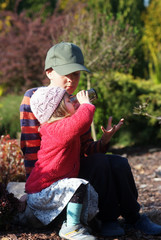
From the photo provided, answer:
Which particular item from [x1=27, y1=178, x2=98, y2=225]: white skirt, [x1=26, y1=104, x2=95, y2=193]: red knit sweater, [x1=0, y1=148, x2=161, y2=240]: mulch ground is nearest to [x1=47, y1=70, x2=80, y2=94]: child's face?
[x1=26, y1=104, x2=95, y2=193]: red knit sweater

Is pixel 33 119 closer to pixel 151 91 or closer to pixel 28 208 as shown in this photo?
pixel 28 208

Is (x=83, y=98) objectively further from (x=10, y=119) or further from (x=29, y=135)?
(x=10, y=119)

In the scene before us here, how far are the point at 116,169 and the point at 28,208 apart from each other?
2.04 ft

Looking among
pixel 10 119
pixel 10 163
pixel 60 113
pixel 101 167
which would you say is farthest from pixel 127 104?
pixel 60 113

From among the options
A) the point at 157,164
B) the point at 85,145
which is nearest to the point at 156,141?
the point at 157,164

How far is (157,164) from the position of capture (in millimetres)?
4648

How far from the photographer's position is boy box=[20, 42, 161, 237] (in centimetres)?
209

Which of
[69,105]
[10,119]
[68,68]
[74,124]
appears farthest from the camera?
[10,119]

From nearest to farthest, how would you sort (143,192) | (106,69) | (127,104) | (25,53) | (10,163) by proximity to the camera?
(143,192), (10,163), (106,69), (127,104), (25,53)

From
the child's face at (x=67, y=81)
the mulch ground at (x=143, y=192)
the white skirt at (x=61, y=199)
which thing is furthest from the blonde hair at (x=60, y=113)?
the mulch ground at (x=143, y=192)

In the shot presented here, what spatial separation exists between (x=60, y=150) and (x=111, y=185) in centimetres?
40

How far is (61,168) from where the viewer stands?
199 centimetres

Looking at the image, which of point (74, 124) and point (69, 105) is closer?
point (74, 124)

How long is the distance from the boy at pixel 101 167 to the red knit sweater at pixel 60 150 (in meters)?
0.14
